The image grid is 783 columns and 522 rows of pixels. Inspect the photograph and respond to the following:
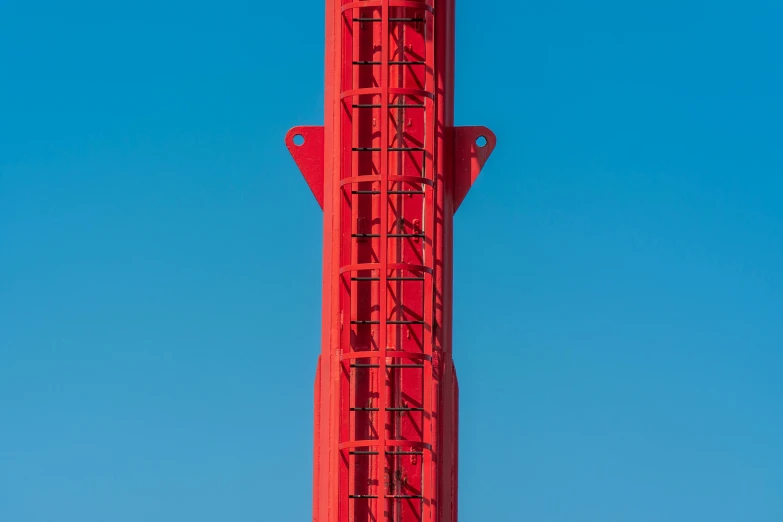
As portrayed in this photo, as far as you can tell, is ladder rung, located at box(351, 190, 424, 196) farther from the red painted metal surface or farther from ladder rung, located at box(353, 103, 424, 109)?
ladder rung, located at box(353, 103, 424, 109)

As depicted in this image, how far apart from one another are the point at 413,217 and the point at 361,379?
5.13 feet

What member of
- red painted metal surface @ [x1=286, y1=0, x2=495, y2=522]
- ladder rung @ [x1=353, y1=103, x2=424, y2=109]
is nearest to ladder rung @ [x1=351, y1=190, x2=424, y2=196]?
red painted metal surface @ [x1=286, y1=0, x2=495, y2=522]

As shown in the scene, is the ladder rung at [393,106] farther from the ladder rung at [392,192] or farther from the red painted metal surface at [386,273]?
the ladder rung at [392,192]

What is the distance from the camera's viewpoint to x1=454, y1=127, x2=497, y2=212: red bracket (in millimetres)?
14406

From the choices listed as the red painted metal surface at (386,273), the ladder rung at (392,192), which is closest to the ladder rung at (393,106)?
the red painted metal surface at (386,273)

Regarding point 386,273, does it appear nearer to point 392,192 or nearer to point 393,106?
point 392,192

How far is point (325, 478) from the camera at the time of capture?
13672 millimetres

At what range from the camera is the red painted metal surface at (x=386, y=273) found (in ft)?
44.6

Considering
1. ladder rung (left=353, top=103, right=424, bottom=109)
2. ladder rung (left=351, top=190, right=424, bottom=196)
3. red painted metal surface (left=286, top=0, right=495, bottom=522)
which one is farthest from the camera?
ladder rung (left=353, top=103, right=424, bottom=109)

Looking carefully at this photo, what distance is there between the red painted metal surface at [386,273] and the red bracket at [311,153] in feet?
0.48

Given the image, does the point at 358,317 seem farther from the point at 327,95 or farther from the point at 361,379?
the point at 327,95

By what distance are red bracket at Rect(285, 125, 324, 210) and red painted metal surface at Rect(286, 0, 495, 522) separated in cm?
15

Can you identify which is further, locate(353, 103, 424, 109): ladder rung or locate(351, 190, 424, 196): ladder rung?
locate(353, 103, 424, 109): ladder rung

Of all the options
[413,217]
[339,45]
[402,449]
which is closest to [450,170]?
[413,217]
